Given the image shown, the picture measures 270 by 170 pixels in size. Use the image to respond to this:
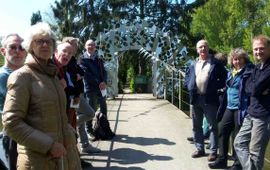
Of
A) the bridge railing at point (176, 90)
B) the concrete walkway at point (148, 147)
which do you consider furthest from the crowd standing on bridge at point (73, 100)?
the bridge railing at point (176, 90)

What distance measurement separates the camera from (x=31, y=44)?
303 cm

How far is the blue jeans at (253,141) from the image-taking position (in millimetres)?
4641

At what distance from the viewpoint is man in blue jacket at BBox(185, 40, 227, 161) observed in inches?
244

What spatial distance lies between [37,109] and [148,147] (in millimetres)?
4590

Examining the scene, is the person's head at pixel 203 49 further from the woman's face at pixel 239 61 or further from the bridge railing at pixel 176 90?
the bridge railing at pixel 176 90

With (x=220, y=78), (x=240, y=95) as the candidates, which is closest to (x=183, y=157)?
(x=220, y=78)

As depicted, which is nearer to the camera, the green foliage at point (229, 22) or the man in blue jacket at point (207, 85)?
the man in blue jacket at point (207, 85)

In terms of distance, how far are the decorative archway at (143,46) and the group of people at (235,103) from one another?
11277 mm

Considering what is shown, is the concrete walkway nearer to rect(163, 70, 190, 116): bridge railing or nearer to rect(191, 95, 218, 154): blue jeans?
rect(191, 95, 218, 154): blue jeans

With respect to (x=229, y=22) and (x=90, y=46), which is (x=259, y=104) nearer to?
(x=90, y=46)

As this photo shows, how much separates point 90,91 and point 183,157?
85.5 inches

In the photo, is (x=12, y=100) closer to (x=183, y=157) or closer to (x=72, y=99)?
(x=72, y=99)

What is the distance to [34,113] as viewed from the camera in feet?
9.55

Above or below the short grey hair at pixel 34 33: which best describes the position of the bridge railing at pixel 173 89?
below
